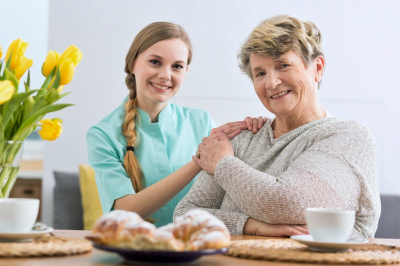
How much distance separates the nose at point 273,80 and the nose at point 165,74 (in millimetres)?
612

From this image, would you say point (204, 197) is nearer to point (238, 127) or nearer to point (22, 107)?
point (238, 127)

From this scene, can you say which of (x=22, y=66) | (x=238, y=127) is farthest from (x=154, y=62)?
(x=22, y=66)

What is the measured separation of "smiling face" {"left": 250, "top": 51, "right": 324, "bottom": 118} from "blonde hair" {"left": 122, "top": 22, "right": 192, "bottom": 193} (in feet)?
2.04

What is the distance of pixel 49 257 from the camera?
83 cm

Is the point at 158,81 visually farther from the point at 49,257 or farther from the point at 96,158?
the point at 49,257

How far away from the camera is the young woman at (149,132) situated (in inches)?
76.6

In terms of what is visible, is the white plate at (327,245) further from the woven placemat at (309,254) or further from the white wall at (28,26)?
the white wall at (28,26)

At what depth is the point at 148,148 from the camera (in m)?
2.08

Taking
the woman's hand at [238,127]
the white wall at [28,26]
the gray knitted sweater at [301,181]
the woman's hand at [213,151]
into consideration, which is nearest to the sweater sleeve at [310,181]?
the gray knitted sweater at [301,181]

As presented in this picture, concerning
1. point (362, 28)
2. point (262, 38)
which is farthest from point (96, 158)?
point (362, 28)

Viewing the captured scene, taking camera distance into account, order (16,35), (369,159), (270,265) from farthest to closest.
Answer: (16,35)
(369,159)
(270,265)

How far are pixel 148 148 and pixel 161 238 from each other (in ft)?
4.49

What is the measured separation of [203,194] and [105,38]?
2.53 meters

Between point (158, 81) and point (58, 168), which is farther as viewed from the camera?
point (58, 168)
